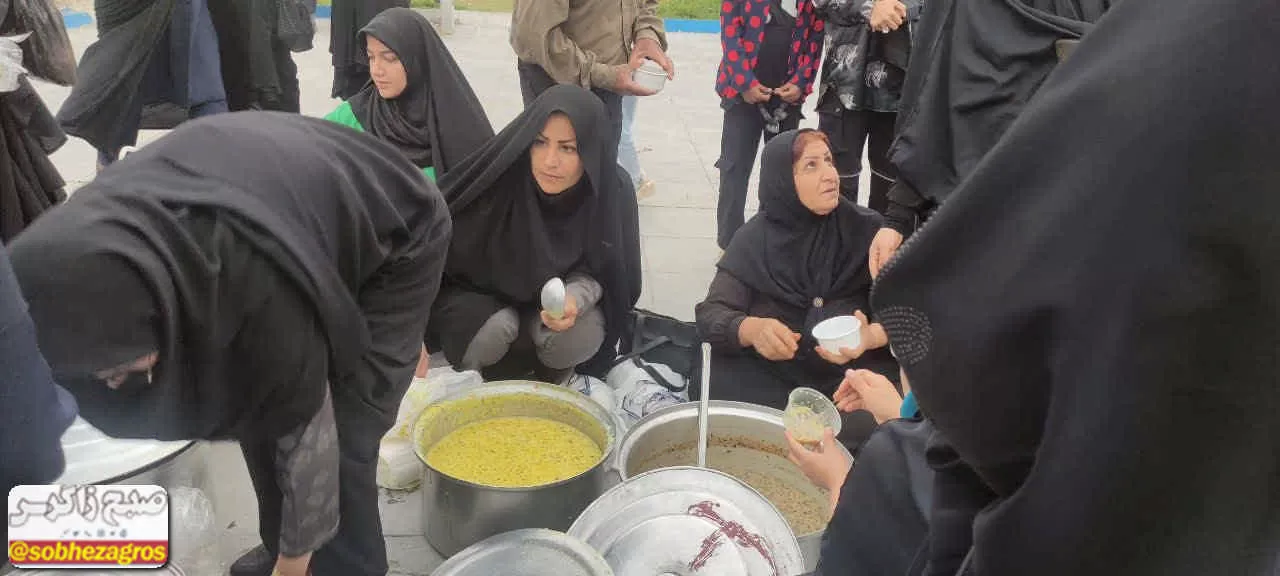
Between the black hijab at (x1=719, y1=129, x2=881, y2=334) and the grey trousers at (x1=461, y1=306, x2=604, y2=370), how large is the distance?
0.53 meters

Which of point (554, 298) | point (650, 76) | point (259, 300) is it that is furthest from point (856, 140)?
point (259, 300)

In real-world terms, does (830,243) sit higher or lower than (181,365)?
lower

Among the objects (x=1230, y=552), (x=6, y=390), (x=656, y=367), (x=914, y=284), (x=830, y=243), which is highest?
(x=914, y=284)

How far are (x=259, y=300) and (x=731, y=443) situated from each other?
133 cm

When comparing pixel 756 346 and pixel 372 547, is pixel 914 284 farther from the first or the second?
pixel 756 346

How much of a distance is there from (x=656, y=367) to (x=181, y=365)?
1.70 metres

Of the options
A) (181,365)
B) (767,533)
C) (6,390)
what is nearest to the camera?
(6,390)

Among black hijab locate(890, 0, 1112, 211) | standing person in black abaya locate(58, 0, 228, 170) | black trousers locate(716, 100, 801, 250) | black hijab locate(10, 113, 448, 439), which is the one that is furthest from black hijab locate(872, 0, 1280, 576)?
standing person in black abaya locate(58, 0, 228, 170)

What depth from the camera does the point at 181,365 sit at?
139cm

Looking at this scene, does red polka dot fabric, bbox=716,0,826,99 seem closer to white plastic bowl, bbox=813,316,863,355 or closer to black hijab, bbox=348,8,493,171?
black hijab, bbox=348,8,493,171

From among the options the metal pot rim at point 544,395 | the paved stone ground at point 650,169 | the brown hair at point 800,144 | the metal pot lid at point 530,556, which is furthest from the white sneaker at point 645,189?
the metal pot lid at point 530,556

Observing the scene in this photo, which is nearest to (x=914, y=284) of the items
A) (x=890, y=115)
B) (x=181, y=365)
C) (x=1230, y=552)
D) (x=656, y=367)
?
(x=1230, y=552)

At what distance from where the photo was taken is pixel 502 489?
191cm

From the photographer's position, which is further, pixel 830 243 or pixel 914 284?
pixel 830 243
